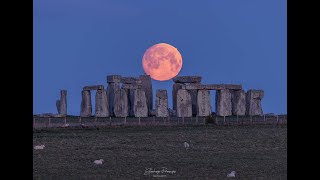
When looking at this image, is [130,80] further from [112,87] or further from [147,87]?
[147,87]

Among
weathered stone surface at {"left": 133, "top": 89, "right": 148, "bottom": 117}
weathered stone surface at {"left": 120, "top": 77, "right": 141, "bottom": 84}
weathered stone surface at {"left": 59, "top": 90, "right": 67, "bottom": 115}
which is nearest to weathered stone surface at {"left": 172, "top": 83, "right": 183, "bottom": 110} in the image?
weathered stone surface at {"left": 120, "top": 77, "right": 141, "bottom": 84}

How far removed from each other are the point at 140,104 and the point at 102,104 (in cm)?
225

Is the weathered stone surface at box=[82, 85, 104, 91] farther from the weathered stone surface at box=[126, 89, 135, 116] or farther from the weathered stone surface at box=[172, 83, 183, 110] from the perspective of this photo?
the weathered stone surface at box=[172, 83, 183, 110]

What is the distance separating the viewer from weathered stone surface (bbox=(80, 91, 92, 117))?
38.3 m

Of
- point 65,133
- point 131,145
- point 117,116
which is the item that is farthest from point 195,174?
point 117,116

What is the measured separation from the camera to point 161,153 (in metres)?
17.0

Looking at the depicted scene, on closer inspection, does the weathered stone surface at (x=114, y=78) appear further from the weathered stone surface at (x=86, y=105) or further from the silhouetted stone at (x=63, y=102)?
the silhouetted stone at (x=63, y=102)

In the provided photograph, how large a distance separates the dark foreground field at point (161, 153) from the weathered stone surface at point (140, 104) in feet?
30.9

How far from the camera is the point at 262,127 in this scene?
90.5 ft

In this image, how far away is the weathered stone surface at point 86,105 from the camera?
3828 centimetres

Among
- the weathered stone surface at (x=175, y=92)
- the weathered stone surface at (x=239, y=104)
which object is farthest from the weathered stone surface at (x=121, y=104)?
the weathered stone surface at (x=239, y=104)
